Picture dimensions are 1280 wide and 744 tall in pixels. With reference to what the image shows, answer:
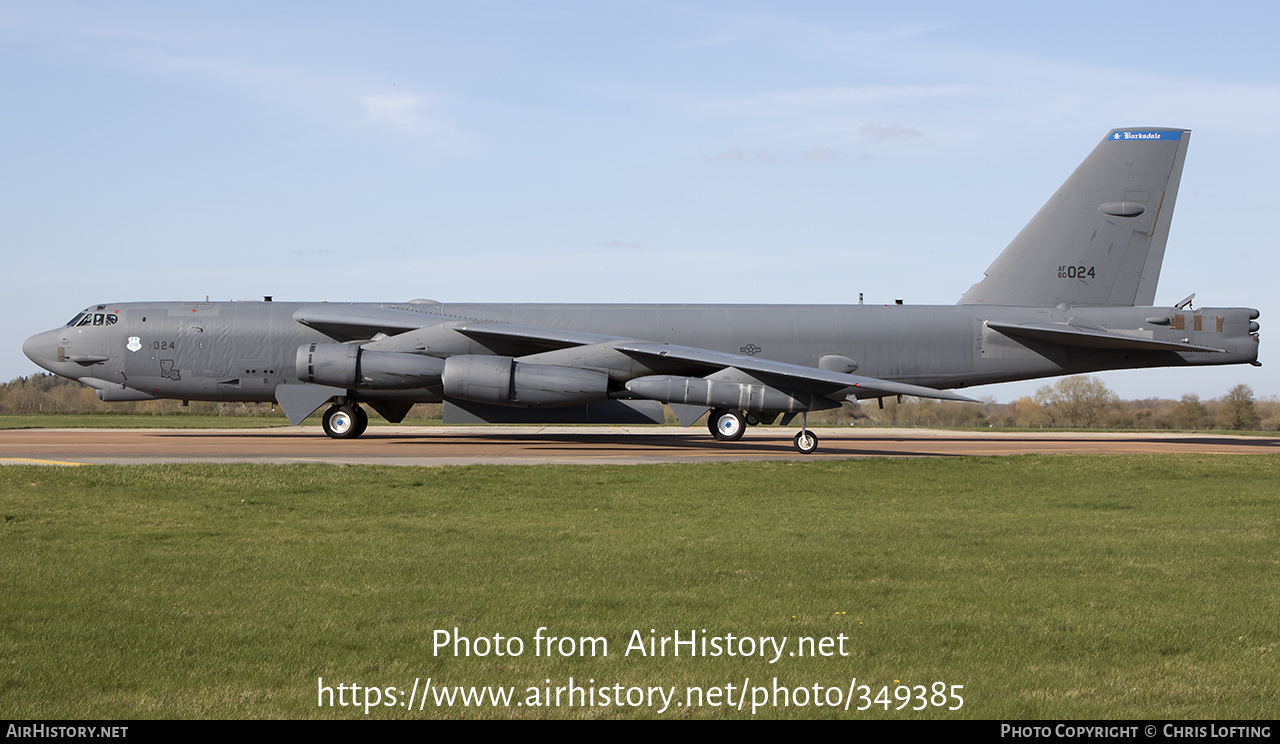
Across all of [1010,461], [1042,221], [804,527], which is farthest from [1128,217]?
[804,527]

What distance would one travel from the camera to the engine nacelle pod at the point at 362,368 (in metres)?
24.0

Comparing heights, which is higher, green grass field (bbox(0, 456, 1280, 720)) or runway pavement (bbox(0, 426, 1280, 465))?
green grass field (bbox(0, 456, 1280, 720))

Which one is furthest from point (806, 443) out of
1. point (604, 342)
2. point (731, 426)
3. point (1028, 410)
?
point (1028, 410)

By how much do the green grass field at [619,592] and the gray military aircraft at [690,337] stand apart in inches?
406

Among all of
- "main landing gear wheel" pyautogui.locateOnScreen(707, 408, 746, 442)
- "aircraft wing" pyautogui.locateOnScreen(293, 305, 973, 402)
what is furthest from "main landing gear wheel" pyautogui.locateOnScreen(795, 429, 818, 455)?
"main landing gear wheel" pyautogui.locateOnScreen(707, 408, 746, 442)

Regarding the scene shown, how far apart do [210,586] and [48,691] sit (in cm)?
248

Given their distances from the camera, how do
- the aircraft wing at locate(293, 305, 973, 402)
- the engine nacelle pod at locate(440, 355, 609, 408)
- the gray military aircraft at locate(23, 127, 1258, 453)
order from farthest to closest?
the gray military aircraft at locate(23, 127, 1258, 453) < the engine nacelle pod at locate(440, 355, 609, 408) < the aircraft wing at locate(293, 305, 973, 402)

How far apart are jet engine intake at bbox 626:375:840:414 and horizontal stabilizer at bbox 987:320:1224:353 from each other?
20.3 feet

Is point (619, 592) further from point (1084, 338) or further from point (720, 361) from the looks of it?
point (1084, 338)

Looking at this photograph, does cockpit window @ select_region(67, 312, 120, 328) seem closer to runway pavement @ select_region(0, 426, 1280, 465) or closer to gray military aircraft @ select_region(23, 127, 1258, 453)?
gray military aircraft @ select_region(23, 127, 1258, 453)

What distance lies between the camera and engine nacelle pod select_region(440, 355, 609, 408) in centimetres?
2344

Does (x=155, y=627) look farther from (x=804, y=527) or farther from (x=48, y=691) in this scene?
(x=804, y=527)

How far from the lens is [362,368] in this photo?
78.9ft
